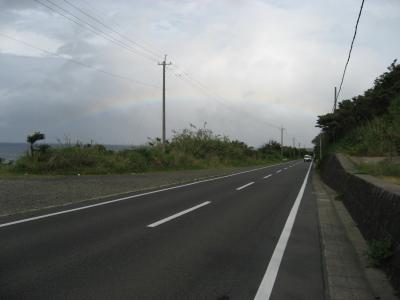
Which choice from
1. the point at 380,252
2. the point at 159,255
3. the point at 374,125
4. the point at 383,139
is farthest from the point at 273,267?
the point at 374,125

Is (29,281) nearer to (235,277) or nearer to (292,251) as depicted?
(235,277)

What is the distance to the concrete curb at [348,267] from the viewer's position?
15.1 feet

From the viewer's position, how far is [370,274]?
5.22m

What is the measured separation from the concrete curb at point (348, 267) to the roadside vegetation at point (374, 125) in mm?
6035

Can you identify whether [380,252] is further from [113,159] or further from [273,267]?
[113,159]

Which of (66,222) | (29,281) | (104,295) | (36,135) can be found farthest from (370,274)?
(36,135)

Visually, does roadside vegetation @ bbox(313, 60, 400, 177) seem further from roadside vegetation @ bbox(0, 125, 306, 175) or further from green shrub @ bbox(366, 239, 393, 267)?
roadside vegetation @ bbox(0, 125, 306, 175)

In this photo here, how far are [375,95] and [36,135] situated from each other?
92.9ft

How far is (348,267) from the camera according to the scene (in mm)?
5656

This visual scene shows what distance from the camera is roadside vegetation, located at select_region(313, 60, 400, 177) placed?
64.3 ft

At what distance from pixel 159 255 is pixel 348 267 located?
2.71 m

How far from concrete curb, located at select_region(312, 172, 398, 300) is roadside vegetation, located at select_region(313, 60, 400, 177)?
19.8 ft

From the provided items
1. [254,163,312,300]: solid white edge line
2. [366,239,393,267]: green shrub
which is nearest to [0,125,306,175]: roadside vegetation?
[254,163,312,300]: solid white edge line

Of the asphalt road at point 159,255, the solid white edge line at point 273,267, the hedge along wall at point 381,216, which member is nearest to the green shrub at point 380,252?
the hedge along wall at point 381,216
